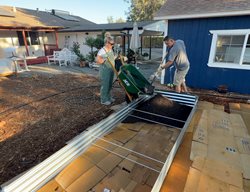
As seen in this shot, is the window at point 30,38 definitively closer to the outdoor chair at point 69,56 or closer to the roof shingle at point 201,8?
the outdoor chair at point 69,56

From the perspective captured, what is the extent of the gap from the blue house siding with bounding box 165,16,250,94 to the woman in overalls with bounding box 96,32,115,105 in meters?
3.09

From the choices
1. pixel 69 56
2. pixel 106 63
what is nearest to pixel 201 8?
pixel 106 63

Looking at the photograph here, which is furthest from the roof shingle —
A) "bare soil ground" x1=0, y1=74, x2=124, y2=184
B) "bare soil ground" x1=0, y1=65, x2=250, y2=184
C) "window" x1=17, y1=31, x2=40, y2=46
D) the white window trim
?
"window" x1=17, y1=31, x2=40, y2=46

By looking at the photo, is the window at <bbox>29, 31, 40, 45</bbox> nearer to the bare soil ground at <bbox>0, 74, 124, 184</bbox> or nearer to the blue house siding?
the bare soil ground at <bbox>0, 74, 124, 184</bbox>

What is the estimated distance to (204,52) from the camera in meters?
5.40

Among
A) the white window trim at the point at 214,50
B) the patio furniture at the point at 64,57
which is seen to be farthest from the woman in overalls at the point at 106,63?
the patio furniture at the point at 64,57

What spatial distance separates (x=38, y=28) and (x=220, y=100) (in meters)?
12.5

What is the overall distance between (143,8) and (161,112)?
32415 millimetres

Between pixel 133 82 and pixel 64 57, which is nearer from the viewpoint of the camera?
pixel 133 82

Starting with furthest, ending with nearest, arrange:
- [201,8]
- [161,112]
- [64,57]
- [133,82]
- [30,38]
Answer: [30,38] < [64,57] < [201,8] < [133,82] < [161,112]

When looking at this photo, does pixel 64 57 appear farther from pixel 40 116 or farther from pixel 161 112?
pixel 161 112

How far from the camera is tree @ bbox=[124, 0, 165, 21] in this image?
3014cm

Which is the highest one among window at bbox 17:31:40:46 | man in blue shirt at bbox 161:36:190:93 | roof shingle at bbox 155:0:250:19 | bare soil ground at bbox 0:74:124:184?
roof shingle at bbox 155:0:250:19

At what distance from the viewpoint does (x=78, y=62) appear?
10.8 m
